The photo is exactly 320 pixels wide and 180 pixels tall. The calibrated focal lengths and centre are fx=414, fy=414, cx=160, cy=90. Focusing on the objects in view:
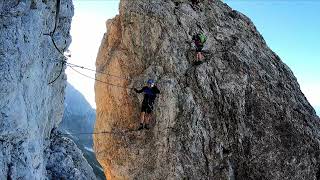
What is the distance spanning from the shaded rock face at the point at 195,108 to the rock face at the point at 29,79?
742cm

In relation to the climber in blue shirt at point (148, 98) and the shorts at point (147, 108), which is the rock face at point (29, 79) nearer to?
the climber in blue shirt at point (148, 98)

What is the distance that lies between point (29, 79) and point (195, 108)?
13529 mm

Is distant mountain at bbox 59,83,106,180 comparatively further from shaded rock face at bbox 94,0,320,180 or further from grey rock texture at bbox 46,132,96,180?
grey rock texture at bbox 46,132,96,180

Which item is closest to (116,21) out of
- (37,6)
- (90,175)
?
(90,175)

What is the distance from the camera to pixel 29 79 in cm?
1673

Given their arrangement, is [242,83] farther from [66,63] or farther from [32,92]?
[32,92]

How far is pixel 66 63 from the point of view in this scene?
2225 cm

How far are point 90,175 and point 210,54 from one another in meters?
12.0

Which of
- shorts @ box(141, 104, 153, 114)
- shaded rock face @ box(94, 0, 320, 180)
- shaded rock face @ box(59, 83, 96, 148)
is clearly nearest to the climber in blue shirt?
shorts @ box(141, 104, 153, 114)

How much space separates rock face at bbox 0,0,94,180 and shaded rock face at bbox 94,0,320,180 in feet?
24.4

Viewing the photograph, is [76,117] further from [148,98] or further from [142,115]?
[148,98]

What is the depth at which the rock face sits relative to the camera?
1500cm

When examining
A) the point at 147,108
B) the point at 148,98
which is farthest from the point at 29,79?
the point at 147,108

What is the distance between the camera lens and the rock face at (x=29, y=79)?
49.2ft
